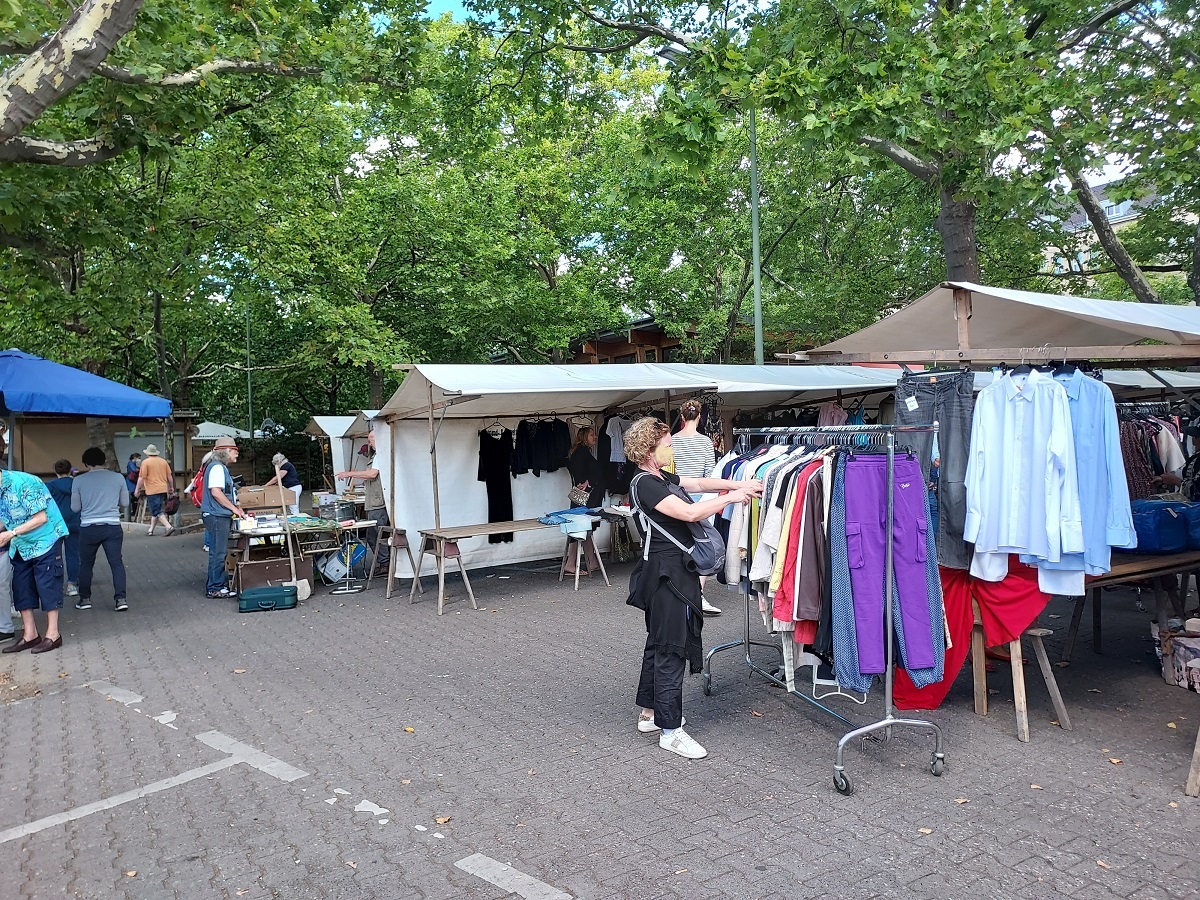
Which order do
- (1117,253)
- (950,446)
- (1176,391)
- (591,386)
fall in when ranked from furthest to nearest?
(1117,253)
(591,386)
(1176,391)
(950,446)

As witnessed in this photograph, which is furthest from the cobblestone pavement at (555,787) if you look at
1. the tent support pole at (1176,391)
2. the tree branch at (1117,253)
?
the tree branch at (1117,253)

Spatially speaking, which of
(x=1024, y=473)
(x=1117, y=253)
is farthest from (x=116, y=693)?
(x=1117, y=253)

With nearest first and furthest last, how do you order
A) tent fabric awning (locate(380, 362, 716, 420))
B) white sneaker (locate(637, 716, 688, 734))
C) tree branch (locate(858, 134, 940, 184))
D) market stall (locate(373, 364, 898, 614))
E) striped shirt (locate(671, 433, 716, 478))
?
1. white sneaker (locate(637, 716, 688, 734))
2. striped shirt (locate(671, 433, 716, 478))
3. tent fabric awning (locate(380, 362, 716, 420))
4. market stall (locate(373, 364, 898, 614))
5. tree branch (locate(858, 134, 940, 184))

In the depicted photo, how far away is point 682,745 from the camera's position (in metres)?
4.32

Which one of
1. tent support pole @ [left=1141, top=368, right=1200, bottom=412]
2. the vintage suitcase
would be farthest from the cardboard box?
tent support pole @ [left=1141, top=368, right=1200, bottom=412]

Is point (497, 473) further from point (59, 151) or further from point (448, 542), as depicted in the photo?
point (59, 151)


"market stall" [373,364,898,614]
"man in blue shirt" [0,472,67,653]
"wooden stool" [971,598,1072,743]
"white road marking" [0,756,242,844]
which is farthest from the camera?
"market stall" [373,364,898,614]

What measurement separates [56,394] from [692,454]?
6.58m

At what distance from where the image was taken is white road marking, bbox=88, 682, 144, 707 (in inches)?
228

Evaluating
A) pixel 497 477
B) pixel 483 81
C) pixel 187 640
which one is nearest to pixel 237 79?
pixel 483 81

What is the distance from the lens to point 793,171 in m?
16.6

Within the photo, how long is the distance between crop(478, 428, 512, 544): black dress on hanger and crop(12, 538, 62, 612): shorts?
450cm

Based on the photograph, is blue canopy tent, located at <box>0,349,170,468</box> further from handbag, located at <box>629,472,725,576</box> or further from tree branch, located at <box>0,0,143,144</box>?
handbag, located at <box>629,472,725,576</box>

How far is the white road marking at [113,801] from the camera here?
3775mm
